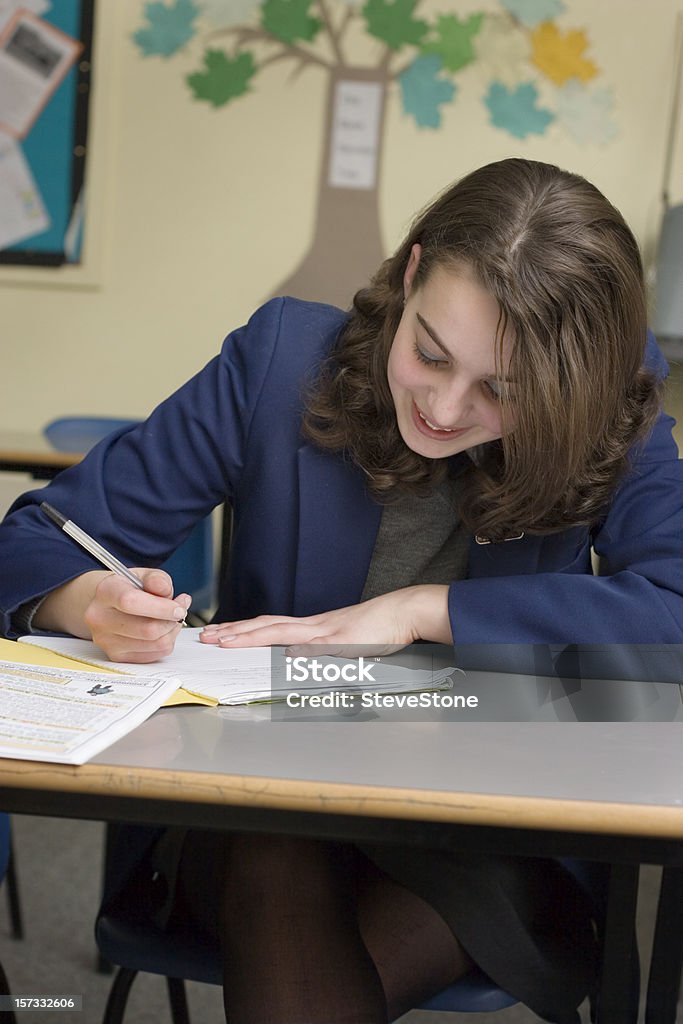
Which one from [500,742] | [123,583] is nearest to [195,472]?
[123,583]

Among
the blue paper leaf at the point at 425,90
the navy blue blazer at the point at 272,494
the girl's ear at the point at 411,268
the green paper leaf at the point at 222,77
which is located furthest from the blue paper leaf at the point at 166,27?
the girl's ear at the point at 411,268

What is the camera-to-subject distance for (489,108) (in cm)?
397

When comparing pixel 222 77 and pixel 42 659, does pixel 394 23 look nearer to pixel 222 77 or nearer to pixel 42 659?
pixel 222 77

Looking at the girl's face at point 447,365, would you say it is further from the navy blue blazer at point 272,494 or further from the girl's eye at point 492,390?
the navy blue blazer at point 272,494

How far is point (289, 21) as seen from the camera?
13.1ft

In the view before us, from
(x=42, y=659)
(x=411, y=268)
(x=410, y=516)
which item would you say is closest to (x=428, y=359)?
(x=411, y=268)

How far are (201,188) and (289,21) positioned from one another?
65 centimetres

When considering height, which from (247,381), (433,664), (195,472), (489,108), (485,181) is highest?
(489,108)

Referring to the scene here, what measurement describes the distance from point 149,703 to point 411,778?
0.75ft

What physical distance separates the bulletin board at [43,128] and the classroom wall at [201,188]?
0.22 feet

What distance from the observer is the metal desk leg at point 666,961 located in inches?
40.9

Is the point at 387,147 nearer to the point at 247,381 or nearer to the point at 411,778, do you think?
the point at 247,381

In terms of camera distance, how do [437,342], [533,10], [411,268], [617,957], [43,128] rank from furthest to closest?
[43,128] < [533,10] < [411,268] < [437,342] < [617,957]

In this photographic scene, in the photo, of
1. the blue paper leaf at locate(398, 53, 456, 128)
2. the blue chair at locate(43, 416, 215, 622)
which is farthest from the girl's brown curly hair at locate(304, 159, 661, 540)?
the blue paper leaf at locate(398, 53, 456, 128)
